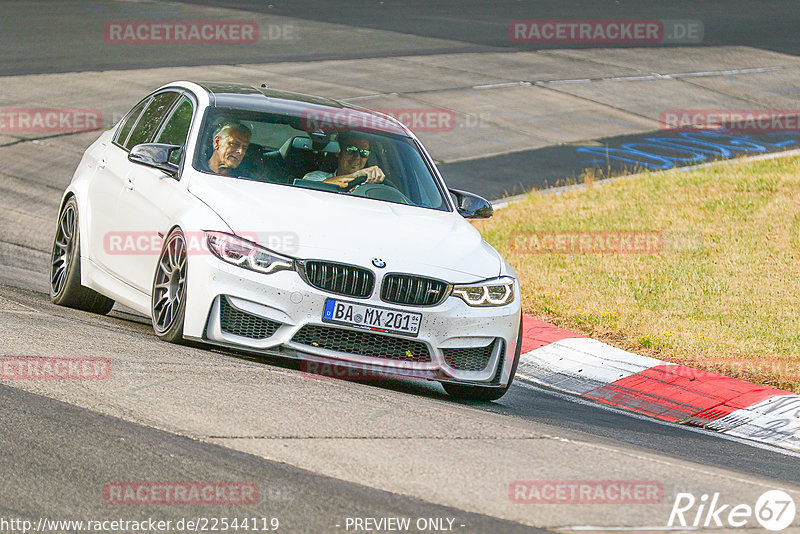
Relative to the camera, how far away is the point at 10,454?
16.4ft

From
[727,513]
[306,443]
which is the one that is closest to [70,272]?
[306,443]

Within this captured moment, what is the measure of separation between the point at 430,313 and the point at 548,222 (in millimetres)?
7186

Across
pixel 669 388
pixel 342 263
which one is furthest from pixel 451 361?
pixel 669 388

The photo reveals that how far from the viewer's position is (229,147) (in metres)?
7.99

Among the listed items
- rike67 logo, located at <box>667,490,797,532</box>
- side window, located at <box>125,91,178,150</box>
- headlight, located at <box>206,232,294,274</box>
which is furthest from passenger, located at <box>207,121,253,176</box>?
rike67 logo, located at <box>667,490,797,532</box>

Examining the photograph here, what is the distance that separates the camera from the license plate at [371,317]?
6.88 metres

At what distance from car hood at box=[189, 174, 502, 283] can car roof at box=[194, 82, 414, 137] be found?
0.80 meters

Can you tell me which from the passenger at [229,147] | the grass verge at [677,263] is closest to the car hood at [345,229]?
the passenger at [229,147]

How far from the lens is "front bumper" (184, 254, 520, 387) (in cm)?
686

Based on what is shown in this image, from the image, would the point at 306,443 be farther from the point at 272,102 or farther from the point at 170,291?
the point at 272,102

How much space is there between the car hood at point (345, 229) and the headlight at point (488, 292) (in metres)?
0.05

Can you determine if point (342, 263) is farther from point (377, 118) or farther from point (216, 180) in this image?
point (377, 118)

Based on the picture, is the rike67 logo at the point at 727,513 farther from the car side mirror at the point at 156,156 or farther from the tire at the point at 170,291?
the car side mirror at the point at 156,156

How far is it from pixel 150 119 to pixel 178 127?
581 mm
